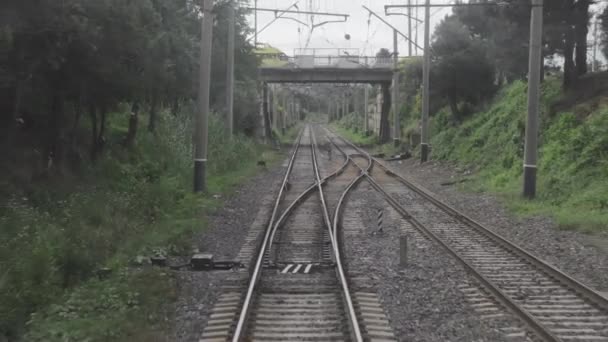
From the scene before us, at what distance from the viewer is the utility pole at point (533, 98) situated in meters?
18.1

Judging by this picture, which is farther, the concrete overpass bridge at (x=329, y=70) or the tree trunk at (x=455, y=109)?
the concrete overpass bridge at (x=329, y=70)

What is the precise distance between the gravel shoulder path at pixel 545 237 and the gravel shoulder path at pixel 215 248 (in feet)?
17.9

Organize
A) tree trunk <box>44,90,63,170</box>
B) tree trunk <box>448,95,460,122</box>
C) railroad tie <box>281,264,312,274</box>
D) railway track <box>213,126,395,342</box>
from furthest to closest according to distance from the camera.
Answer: tree trunk <box>448,95,460,122</box>
tree trunk <box>44,90,63,170</box>
railroad tie <box>281,264,312,274</box>
railway track <box>213,126,395,342</box>

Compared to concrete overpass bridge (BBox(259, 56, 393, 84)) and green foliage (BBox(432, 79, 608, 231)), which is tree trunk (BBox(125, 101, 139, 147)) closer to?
green foliage (BBox(432, 79, 608, 231))

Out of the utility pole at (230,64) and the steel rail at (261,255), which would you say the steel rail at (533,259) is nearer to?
the steel rail at (261,255)

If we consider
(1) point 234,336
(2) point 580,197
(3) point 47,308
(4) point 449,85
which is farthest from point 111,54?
(4) point 449,85

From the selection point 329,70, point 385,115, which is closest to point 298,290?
point 329,70

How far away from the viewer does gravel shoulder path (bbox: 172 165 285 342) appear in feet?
27.3

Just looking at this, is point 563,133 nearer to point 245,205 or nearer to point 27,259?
point 245,205

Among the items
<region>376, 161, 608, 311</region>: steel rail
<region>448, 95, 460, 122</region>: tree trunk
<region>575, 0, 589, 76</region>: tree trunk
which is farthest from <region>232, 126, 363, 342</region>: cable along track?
<region>448, 95, 460, 122</region>: tree trunk

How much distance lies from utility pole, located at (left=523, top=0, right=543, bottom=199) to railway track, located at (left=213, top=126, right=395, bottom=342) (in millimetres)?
6934

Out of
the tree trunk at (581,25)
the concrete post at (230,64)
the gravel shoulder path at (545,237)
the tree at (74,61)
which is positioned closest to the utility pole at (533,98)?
the gravel shoulder path at (545,237)

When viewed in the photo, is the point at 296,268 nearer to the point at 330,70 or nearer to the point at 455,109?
the point at 455,109

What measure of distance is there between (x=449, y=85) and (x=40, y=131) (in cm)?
2474
